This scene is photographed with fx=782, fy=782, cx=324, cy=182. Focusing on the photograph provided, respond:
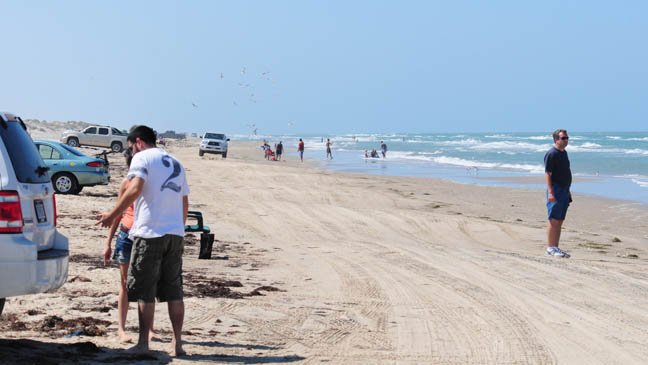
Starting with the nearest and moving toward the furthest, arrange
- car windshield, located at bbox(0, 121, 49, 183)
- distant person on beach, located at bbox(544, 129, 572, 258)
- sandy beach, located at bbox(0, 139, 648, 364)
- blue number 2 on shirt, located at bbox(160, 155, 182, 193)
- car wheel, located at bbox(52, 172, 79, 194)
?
Result: car windshield, located at bbox(0, 121, 49, 183) → blue number 2 on shirt, located at bbox(160, 155, 182, 193) → sandy beach, located at bbox(0, 139, 648, 364) → distant person on beach, located at bbox(544, 129, 572, 258) → car wheel, located at bbox(52, 172, 79, 194)

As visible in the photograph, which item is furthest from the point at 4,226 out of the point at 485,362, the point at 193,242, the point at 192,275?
the point at 193,242

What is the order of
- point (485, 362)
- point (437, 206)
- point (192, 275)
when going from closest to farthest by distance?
point (485, 362), point (192, 275), point (437, 206)

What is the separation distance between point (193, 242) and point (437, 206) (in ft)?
30.7

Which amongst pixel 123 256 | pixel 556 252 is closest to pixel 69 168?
pixel 556 252

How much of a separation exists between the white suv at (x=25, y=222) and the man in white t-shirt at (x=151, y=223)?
0.44 metres

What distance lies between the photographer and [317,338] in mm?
6902

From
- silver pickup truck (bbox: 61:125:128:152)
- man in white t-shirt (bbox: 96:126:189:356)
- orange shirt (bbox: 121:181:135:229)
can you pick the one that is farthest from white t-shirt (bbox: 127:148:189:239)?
silver pickup truck (bbox: 61:125:128:152)

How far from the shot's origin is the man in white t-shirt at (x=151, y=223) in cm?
576

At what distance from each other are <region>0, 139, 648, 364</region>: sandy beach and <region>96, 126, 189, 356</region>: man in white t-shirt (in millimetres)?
525

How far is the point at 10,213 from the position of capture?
5.18 meters

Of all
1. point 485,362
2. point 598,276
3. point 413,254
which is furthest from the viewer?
point 413,254

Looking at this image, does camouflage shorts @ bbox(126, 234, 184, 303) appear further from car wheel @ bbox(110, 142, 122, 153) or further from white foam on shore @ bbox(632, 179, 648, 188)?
car wheel @ bbox(110, 142, 122, 153)

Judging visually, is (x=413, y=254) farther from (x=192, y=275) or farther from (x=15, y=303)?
(x=15, y=303)

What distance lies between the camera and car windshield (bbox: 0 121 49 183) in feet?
17.7
